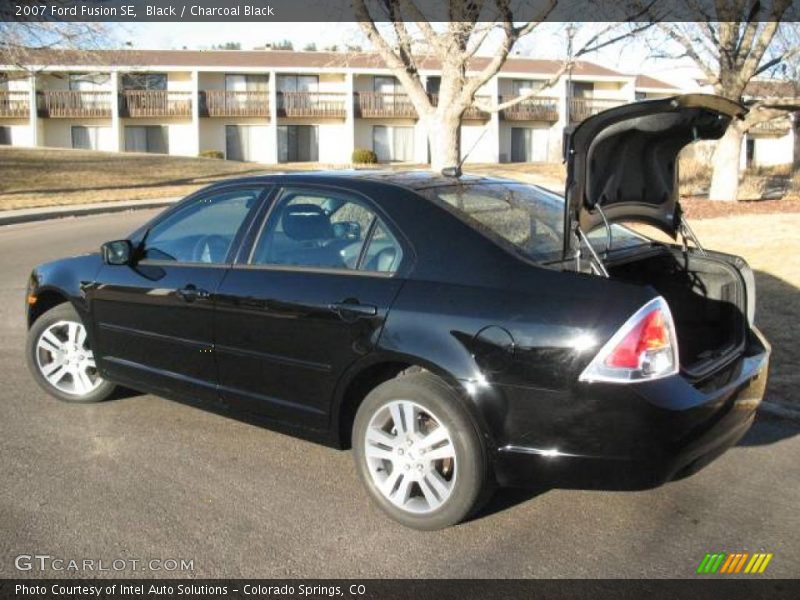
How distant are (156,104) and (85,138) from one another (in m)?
5.12

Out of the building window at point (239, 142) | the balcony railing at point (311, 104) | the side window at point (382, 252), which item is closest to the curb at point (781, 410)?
the side window at point (382, 252)

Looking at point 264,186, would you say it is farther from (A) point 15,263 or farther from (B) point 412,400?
(A) point 15,263

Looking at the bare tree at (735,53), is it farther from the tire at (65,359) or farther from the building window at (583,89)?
the building window at (583,89)

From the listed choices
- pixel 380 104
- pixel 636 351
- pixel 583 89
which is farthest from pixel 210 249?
pixel 583 89

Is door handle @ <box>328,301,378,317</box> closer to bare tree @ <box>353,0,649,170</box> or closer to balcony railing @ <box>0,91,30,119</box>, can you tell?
bare tree @ <box>353,0,649,170</box>

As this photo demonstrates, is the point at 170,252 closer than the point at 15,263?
Yes

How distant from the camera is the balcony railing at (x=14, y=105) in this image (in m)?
45.7

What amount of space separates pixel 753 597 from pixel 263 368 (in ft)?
8.22

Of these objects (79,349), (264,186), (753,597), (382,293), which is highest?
(264,186)

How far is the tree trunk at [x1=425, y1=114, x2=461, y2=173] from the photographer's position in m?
14.0

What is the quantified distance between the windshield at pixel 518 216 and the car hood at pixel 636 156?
15cm

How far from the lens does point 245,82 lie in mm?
47562

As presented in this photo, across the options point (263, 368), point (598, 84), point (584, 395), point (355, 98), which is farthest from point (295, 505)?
point (598, 84)

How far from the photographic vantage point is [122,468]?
4391 millimetres
